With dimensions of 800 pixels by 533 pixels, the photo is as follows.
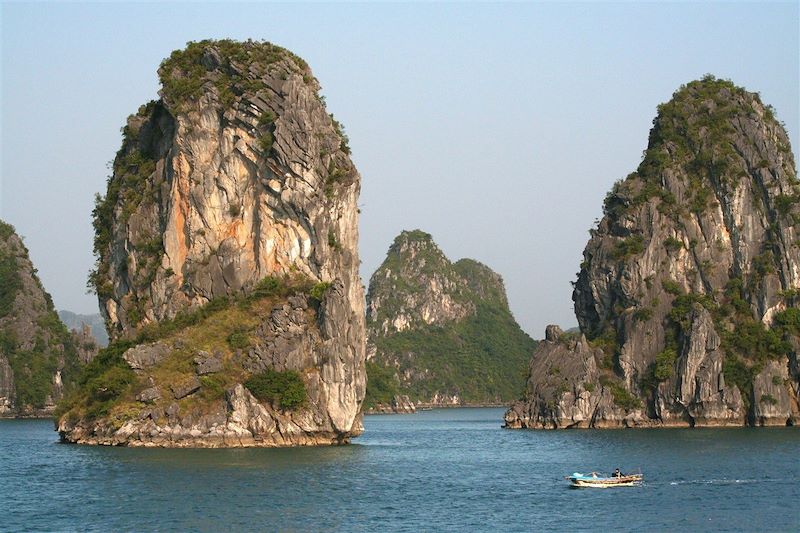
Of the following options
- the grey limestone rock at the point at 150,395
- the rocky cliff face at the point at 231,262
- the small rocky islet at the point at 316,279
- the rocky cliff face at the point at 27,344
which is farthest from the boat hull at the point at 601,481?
the rocky cliff face at the point at 27,344

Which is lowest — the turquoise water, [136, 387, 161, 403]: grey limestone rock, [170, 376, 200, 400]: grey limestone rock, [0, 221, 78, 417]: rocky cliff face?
the turquoise water

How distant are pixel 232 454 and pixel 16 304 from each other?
108878mm

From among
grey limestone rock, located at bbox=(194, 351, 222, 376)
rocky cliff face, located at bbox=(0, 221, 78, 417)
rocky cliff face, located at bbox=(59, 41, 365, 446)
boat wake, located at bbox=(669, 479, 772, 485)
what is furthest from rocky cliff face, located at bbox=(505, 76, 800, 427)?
rocky cliff face, located at bbox=(0, 221, 78, 417)

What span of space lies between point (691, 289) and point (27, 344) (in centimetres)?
9252

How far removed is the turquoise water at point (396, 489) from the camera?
55750 millimetres

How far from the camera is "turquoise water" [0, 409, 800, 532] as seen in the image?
55750mm

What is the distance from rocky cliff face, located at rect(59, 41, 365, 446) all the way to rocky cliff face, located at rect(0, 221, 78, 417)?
7154 centimetres

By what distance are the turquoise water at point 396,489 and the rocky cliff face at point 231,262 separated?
388 centimetres

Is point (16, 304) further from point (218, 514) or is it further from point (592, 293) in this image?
point (218, 514)

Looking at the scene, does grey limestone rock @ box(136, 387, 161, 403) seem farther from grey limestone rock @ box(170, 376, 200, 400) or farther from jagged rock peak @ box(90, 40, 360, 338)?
→ jagged rock peak @ box(90, 40, 360, 338)

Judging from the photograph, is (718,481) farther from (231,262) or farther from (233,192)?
(233,192)

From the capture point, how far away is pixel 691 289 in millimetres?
133625

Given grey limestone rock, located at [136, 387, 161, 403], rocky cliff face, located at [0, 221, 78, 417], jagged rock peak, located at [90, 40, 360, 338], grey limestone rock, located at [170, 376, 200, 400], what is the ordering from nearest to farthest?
grey limestone rock, located at [136, 387, 161, 403] < grey limestone rock, located at [170, 376, 200, 400] < jagged rock peak, located at [90, 40, 360, 338] < rocky cliff face, located at [0, 221, 78, 417]

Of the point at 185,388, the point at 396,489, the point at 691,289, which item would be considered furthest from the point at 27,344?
the point at 396,489
